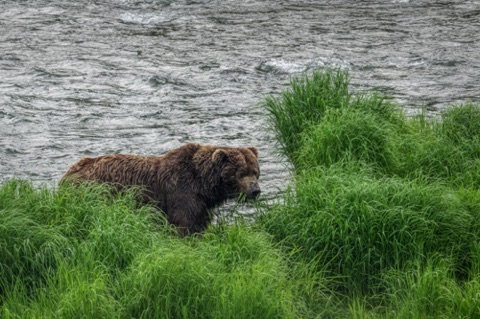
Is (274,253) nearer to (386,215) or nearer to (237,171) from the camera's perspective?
(386,215)

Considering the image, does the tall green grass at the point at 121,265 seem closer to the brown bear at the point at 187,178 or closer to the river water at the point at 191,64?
the brown bear at the point at 187,178

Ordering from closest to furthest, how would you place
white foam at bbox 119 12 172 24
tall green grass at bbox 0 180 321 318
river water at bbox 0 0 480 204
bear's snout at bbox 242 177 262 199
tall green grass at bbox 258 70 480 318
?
tall green grass at bbox 0 180 321 318 → tall green grass at bbox 258 70 480 318 → bear's snout at bbox 242 177 262 199 → river water at bbox 0 0 480 204 → white foam at bbox 119 12 172 24

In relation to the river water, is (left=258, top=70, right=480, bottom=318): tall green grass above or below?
above

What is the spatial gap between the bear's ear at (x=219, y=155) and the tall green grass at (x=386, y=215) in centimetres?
52

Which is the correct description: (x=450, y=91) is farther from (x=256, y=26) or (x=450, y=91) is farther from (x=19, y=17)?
(x=19, y=17)

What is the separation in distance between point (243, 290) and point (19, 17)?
10617 mm

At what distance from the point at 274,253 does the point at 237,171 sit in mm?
1079

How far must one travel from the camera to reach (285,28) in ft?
46.2

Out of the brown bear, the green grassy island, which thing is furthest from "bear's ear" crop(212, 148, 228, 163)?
the green grassy island

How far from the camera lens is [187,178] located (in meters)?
7.11

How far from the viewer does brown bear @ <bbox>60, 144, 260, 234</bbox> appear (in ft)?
23.1

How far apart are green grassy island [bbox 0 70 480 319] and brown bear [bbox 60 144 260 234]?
178 millimetres

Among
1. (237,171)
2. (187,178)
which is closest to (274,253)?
(237,171)

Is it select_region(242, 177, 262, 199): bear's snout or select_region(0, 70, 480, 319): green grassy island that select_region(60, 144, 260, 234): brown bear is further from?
select_region(0, 70, 480, 319): green grassy island
